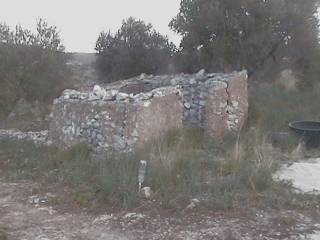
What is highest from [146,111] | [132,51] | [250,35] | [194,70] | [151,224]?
[250,35]

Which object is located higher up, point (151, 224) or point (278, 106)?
point (278, 106)

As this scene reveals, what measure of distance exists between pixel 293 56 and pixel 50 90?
746 cm

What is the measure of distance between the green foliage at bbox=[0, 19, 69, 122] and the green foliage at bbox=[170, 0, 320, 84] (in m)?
4.08

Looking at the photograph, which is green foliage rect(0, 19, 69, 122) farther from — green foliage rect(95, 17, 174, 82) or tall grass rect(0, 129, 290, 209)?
green foliage rect(95, 17, 174, 82)

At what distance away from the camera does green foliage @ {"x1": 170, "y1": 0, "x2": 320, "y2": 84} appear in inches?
510

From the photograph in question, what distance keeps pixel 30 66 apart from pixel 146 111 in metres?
4.68

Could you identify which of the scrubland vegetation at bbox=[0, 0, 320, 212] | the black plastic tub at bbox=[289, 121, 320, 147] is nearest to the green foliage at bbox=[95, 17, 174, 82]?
the scrubland vegetation at bbox=[0, 0, 320, 212]

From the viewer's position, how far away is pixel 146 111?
8.16 meters

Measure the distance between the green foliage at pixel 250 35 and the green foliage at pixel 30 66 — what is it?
13.4ft

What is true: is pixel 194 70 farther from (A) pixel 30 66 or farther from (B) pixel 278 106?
(A) pixel 30 66

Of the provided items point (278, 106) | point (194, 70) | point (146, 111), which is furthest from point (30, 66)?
point (278, 106)

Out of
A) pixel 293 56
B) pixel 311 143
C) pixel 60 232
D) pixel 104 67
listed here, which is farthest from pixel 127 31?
pixel 60 232

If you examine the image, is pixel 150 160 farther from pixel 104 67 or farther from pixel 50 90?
pixel 104 67

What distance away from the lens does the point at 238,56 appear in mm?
13500
